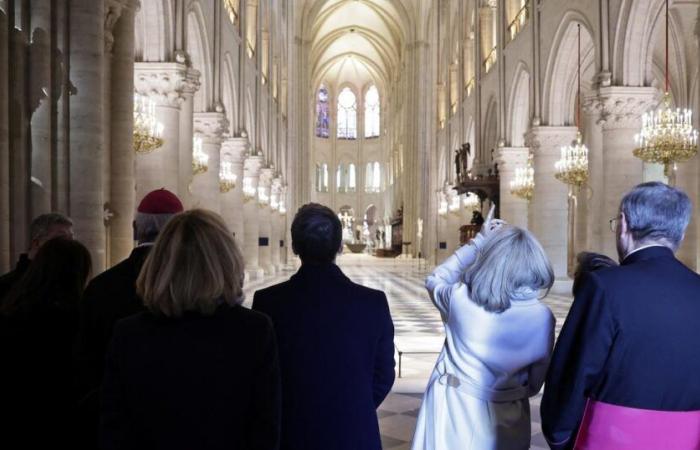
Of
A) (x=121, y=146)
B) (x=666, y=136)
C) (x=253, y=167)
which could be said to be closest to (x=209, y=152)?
(x=253, y=167)

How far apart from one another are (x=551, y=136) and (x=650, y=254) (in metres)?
16.9

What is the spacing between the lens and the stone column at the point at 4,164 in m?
6.06

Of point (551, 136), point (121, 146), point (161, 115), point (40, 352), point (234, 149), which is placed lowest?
point (40, 352)

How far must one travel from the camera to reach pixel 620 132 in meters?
13.8

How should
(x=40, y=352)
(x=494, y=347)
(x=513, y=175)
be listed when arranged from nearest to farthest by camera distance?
(x=494, y=347) < (x=40, y=352) < (x=513, y=175)

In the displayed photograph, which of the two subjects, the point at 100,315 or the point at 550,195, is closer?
the point at 100,315

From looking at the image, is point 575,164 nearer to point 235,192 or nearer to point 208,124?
point 208,124

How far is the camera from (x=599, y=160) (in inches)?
611

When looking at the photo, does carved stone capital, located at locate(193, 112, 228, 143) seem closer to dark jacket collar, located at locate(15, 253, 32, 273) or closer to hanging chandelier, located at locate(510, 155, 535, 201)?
hanging chandelier, located at locate(510, 155, 535, 201)

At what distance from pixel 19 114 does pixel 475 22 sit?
76.7ft

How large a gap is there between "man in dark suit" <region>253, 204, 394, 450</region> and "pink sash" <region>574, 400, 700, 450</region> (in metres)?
0.79

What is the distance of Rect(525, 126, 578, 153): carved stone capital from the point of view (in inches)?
715

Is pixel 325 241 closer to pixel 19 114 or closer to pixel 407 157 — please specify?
pixel 19 114

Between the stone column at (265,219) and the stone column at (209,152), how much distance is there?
848cm
